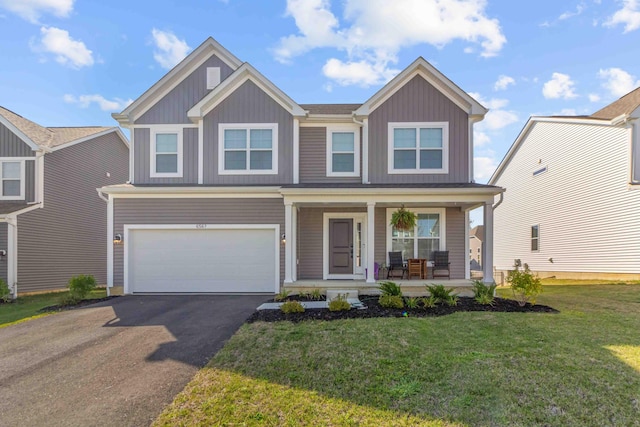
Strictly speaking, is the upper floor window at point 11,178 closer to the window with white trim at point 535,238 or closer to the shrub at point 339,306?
the shrub at point 339,306

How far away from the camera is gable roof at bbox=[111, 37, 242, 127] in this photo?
1131cm

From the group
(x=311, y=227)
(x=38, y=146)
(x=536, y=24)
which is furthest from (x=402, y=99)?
(x=38, y=146)

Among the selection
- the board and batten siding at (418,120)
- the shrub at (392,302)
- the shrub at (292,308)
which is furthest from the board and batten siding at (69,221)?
the shrub at (392,302)

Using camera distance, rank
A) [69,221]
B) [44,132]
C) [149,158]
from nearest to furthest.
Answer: [149,158] < [69,221] < [44,132]

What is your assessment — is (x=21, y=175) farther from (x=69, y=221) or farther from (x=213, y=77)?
(x=213, y=77)

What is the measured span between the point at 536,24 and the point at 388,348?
532 inches

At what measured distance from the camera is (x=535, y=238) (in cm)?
1775

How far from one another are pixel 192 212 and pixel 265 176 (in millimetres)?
2481

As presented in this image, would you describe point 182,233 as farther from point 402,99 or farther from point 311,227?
point 402,99

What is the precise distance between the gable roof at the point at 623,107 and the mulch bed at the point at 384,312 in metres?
9.62

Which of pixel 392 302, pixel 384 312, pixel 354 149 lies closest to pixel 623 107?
pixel 354 149

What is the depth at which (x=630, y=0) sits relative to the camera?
11.8 metres

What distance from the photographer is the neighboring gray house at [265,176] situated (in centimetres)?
1061

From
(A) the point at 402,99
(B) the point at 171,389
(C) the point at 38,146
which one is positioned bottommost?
(B) the point at 171,389
